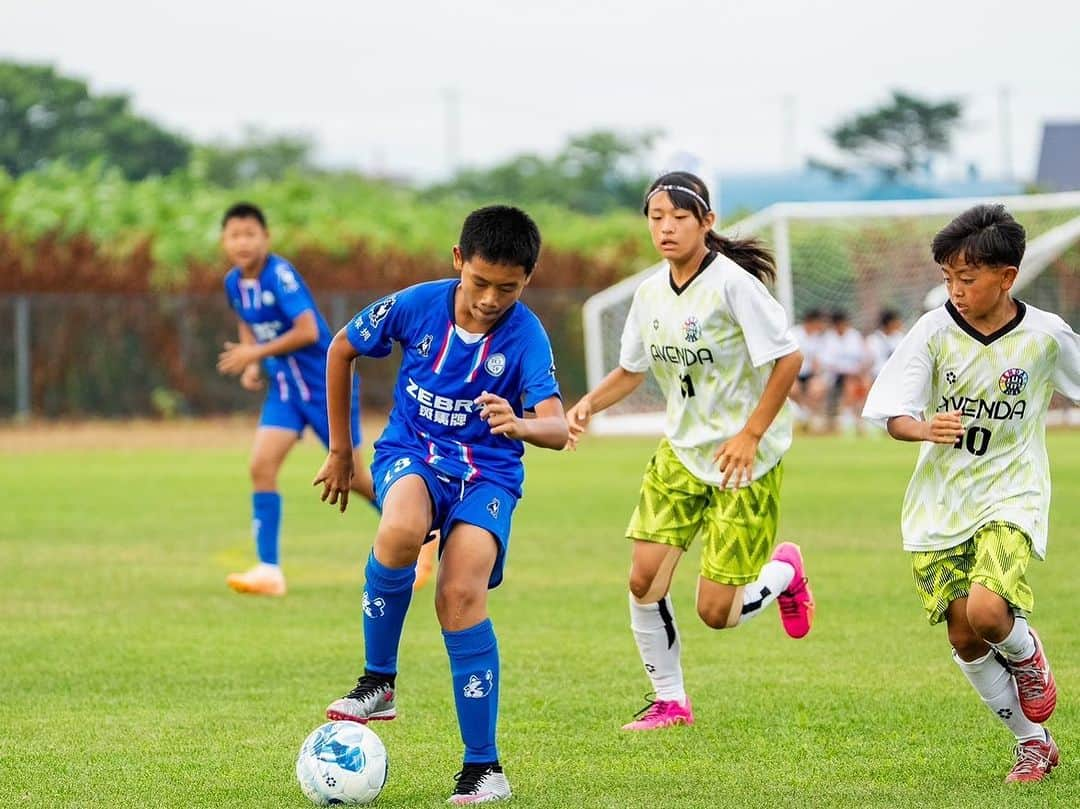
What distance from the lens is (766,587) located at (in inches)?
268

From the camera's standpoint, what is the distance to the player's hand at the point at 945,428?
5.17 metres

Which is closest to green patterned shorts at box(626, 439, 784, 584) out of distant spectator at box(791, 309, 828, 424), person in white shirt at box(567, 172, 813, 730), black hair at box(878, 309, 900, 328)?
person in white shirt at box(567, 172, 813, 730)

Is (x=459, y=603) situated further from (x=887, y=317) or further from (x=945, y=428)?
(x=887, y=317)

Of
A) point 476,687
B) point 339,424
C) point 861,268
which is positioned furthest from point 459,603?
Result: point 861,268

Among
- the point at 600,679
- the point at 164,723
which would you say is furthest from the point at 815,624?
the point at 164,723

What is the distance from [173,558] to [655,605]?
601 cm

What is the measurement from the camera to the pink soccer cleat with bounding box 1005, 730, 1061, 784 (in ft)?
17.5

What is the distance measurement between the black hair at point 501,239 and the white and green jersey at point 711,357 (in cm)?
125

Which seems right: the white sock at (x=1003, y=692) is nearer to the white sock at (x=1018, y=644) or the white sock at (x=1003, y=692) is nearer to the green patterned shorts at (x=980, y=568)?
the white sock at (x=1018, y=644)

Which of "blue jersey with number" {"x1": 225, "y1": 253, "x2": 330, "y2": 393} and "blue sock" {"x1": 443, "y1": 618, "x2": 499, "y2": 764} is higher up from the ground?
"blue jersey with number" {"x1": 225, "y1": 253, "x2": 330, "y2": 393}

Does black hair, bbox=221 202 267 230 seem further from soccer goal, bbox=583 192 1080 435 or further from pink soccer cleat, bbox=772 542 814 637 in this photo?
soccer goal, bbox=583 192 1080 435

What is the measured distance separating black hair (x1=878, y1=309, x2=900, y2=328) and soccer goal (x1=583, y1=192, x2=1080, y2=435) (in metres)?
0.31

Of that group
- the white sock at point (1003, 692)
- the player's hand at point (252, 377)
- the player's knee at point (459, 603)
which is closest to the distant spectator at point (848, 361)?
the player's hand at point (252, 377)

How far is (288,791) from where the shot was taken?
522cm
